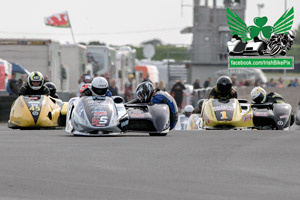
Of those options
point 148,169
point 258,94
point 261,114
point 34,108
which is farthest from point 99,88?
point 148,169

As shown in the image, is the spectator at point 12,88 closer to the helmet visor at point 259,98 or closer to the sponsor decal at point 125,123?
the helmet visor at point 259,98

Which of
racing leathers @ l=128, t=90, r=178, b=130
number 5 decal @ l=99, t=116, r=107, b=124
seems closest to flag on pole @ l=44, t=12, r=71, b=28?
racing leathers @ l=128, t=90, r=178, b=130

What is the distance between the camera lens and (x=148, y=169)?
1008cm

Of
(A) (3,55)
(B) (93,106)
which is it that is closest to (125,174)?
(B) (93,106)

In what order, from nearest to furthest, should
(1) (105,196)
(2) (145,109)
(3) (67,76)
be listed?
(1) (105,196) < (2) (145,109) < (3) (67,76)

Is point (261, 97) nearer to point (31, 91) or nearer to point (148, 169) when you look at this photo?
point (31, 91)

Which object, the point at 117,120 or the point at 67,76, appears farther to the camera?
the point at 67,76

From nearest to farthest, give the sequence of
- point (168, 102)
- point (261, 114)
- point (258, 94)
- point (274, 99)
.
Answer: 1. point (168, 102)
2. point (261, 114)
3. point (258, 94)
4. point (274, 99)

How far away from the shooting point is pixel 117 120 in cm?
1627

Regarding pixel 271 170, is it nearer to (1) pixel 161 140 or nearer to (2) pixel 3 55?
(1) pixel 161 140

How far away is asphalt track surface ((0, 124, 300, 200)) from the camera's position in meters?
8.30

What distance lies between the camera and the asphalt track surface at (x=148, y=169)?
830 cm

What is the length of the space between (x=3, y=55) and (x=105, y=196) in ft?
88.0

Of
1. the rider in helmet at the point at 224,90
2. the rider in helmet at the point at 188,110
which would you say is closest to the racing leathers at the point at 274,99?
the rider in helmet at the point at 224,90
